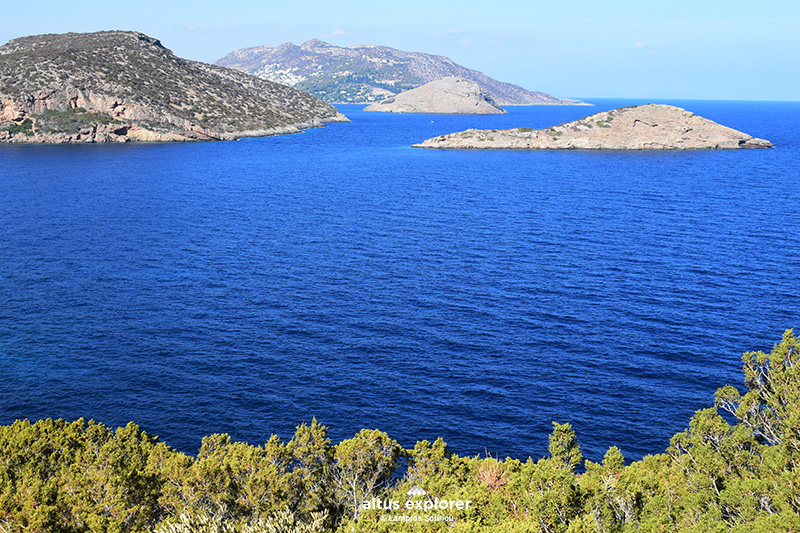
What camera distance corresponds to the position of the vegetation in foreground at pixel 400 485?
2841 centimetres

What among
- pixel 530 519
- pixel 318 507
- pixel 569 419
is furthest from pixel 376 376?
pixel 530 519

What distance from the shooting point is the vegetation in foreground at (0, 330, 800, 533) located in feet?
93.2

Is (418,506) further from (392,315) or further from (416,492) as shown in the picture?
(392,315)

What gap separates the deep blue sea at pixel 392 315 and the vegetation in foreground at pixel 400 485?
1361 centimetres

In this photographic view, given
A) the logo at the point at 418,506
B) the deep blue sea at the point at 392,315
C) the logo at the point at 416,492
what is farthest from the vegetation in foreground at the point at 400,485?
the deep blue sea at the point at 392,315

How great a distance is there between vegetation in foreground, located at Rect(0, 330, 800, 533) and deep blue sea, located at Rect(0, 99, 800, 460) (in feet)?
44.7

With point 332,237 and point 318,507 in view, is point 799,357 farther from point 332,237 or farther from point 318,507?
point 332,237

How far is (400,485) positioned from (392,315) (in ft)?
125

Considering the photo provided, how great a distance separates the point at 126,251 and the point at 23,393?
1770 inches

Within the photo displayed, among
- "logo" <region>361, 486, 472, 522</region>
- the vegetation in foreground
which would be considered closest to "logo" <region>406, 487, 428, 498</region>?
"logo" <region>361, 486, 472, 522</region>

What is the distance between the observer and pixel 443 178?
182m

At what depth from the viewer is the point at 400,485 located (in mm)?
36344

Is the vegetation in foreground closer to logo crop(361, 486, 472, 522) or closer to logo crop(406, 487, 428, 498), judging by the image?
logo crop(361, 486, 472, 522)

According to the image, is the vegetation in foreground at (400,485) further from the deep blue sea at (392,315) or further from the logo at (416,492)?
the deep blue sea at (392,315)
